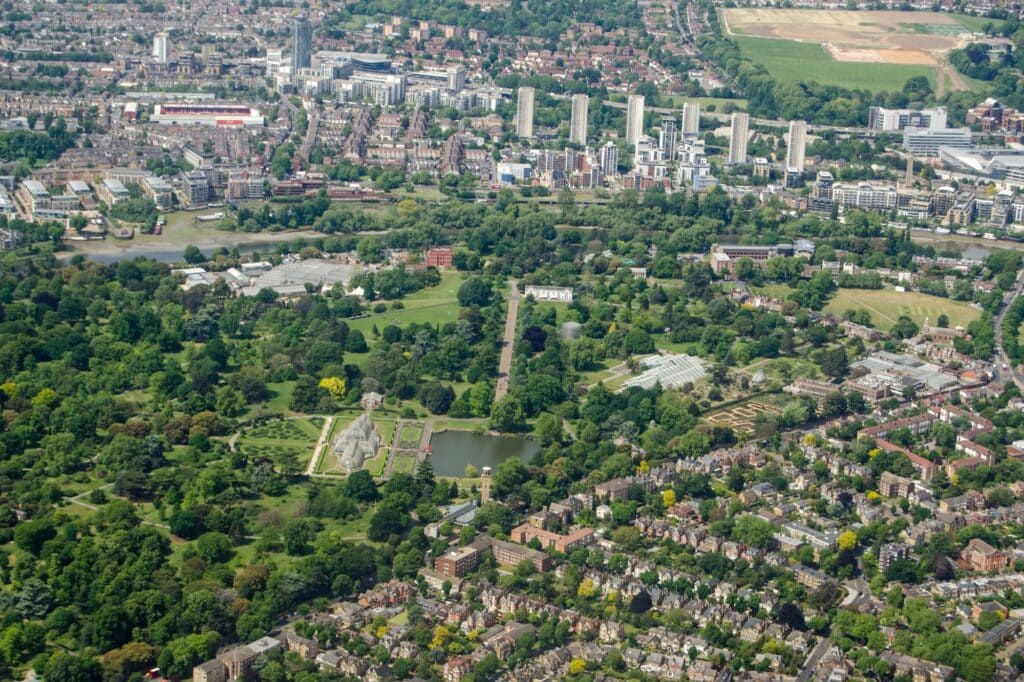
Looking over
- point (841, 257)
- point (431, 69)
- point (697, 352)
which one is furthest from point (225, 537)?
point (431, 69)

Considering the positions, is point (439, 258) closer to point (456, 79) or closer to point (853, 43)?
point (456, 79)

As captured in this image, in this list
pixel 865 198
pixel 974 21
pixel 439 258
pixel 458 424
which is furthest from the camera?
pixel 974 21

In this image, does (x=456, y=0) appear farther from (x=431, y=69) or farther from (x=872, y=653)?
(x=872, y=653)

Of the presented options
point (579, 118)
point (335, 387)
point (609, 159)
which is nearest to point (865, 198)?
point (609, 159)

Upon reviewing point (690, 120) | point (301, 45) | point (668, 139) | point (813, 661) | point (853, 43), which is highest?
point (853, 43)

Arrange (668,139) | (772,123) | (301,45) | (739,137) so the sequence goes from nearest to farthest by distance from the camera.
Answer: (739,137), (668,139), (772,123), (301,45)

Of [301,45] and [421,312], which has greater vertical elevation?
[301,45]

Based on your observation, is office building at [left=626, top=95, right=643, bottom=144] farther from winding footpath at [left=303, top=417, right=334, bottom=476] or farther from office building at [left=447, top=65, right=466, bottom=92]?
winding footpath at [left=303, top=417, right=334, bottom=476]
